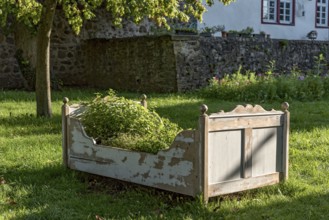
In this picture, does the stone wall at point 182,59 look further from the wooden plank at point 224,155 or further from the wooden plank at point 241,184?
the wooden plank at point 224,155

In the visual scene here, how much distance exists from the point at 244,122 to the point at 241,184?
0.56m

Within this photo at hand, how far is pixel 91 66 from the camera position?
18.3 m

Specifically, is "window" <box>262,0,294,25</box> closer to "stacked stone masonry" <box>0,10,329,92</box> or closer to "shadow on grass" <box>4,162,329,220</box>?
"stacked stone masonry" <box>0,10,329,92</box>

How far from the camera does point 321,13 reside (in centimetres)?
2533

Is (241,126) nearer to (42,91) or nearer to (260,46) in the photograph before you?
(42,91)

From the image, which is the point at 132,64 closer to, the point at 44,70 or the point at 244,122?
the point at 44,70

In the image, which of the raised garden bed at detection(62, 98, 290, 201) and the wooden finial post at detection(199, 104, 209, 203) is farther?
the raised garden bed at detection(62, 98, 290, 201)

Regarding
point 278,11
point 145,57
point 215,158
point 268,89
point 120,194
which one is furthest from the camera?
point 278,11

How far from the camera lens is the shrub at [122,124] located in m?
5.58

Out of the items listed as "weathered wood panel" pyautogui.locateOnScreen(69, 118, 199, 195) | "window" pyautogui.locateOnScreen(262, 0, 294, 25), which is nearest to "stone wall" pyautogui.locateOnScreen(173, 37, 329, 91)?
"window" pyautogui.locateOnScreen(262, 0, 294, 25)

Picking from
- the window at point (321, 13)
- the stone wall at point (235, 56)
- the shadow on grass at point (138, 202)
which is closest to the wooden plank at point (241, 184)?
the shadow on grass at point (138, 202)

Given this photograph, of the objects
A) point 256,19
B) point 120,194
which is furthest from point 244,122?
point 256,19

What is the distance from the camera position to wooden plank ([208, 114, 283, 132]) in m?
4.60

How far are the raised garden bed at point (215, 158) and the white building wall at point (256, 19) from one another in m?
16.3
